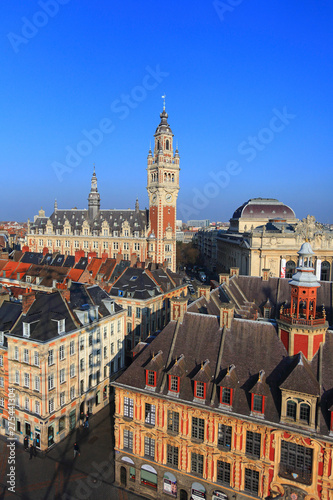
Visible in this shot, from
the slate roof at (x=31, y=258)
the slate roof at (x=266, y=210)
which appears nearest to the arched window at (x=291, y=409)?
the slate roof at (x=31, y=258)

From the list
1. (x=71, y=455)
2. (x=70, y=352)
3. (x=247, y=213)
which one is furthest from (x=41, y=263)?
(x=247, y=213)

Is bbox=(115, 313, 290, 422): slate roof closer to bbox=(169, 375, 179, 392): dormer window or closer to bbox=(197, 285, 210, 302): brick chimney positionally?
bbox=(169, 375, 179, 392): dormer window

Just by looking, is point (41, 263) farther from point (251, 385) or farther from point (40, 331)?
point (251, 385)

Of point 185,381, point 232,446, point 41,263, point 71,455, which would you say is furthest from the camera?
point 41,263

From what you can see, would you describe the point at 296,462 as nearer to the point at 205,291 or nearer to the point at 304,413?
the point at 304,413

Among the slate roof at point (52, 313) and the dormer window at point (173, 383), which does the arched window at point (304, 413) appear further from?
the slate roof at point (52, 313)

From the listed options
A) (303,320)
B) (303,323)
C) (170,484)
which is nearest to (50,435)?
(170,484)

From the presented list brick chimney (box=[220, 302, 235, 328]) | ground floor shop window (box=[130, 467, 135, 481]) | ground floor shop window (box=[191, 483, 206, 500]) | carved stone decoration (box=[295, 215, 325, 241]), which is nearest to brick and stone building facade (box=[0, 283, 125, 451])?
ground floor shop window (box=[130, 467, 135, 481])
